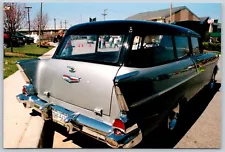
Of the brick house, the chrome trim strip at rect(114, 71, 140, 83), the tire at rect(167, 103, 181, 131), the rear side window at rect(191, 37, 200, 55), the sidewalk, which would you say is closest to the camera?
the chrome trim strip at rect(114, 71, 140, 83)

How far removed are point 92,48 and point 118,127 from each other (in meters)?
1.13

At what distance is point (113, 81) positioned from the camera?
1.70 meters

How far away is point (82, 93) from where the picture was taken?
6.78ft

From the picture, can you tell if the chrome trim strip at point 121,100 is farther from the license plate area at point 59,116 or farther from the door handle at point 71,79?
the license plate area at point 59,116

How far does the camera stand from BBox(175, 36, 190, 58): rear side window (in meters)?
2.82

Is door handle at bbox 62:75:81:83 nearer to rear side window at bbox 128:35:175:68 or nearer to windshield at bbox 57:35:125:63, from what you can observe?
windshield at bbox 57:35:125:63

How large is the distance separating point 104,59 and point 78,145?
109 cm

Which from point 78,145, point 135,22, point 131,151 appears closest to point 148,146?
point 131,151

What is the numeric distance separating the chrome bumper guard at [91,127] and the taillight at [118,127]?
3 centimetres

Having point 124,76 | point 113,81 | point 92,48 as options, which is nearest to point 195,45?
point 92,48

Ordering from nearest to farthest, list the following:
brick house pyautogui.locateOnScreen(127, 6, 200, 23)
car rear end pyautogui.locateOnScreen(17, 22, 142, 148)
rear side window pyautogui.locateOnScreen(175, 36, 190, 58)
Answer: car rear end pyautogui.locateOnScreen(17, 22, 142, 148)
rear side window pyautogui.locateOnScreen(175, 36, 190, 58)
brick house pyautogui.locateOnScreen(127, 6, 200, 23)

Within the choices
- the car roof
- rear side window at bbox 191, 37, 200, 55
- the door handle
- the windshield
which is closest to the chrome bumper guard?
the door handle

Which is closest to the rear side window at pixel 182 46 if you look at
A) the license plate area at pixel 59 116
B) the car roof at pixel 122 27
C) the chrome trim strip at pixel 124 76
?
the car roof at pixel 122 27

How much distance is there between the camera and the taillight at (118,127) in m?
1.76
